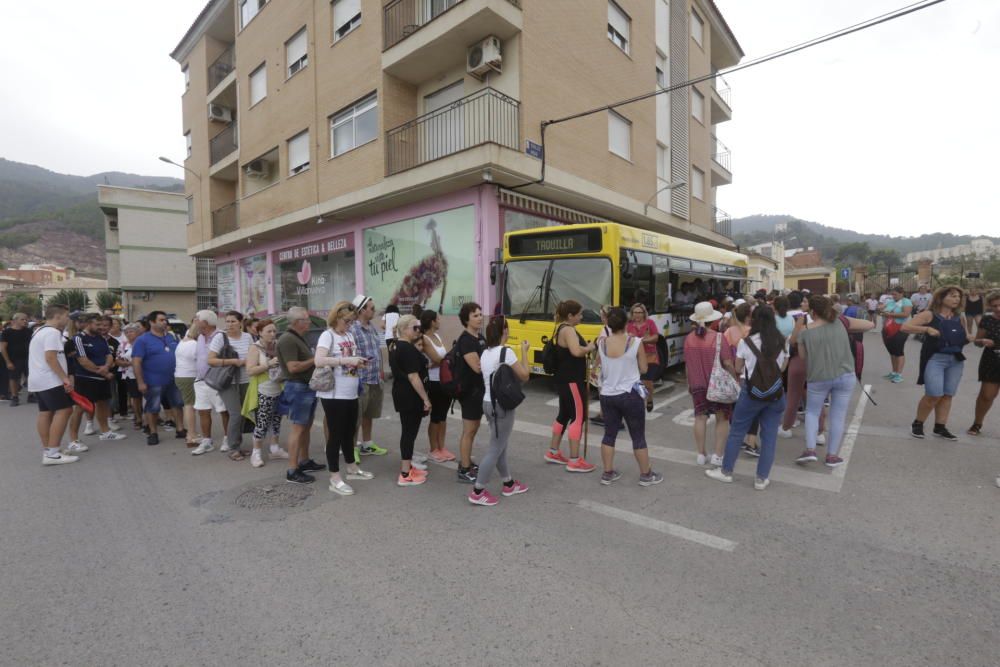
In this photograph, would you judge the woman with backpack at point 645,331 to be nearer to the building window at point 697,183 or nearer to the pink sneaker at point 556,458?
the pink sneaker at point 556,458

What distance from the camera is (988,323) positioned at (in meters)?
5.51

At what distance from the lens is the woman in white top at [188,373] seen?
616 cm

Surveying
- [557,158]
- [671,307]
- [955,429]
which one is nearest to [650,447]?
[955,429]

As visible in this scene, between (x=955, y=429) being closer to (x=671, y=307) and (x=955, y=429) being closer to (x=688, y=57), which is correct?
(x=671, y=307)

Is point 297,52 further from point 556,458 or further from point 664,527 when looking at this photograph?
point 664,527

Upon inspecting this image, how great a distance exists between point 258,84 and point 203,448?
1706 centimetres

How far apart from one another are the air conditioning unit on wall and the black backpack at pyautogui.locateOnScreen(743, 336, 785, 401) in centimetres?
989

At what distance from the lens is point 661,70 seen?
59.1ft

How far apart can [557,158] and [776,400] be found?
968cm

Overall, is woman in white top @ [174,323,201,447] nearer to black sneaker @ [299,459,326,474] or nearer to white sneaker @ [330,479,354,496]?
black sneaker @ [299,459,326,474]

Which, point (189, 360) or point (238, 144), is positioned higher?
point (238, 144)

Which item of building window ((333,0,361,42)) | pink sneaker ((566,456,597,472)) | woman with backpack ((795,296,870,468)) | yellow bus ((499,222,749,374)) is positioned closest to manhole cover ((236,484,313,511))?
pink sneaker ((566,456,597,472))

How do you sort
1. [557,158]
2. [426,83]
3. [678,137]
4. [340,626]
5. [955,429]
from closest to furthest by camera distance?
1. [340,626]
2. [955,429]
3. [557,158]
4. [426,83]
5. [678,137]

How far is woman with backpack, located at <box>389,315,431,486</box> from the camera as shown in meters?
4.54
